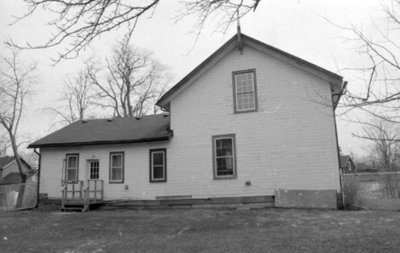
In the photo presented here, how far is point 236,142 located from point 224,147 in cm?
57

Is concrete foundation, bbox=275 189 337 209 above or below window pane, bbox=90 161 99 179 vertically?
below

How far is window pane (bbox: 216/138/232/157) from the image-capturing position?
1464 centimetres

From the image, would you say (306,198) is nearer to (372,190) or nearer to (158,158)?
(372,190)

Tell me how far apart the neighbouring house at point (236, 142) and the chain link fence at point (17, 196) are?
6.51ft

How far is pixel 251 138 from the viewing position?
563 inches

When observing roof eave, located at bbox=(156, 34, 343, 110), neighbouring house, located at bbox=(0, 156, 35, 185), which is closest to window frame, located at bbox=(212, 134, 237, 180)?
roof eave, located at bbox=(156, 34, 343, 110)

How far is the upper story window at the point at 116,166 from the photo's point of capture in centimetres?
1644

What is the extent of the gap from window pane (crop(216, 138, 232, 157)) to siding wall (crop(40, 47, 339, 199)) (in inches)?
13.7

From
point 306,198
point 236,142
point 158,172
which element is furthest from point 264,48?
point 158,172

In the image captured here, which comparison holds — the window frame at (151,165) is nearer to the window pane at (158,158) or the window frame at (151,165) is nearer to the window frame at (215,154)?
the window pane at (158,158)

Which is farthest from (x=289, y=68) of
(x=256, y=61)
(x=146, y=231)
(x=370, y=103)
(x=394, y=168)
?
(x=394, y=168)

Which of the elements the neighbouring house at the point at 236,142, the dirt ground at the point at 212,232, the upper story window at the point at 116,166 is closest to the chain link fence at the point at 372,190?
the neighbouring house at the point at 236,142

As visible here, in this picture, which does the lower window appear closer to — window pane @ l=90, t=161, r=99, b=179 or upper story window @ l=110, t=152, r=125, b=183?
window pane @ l=90, t=161, r=99, b=179

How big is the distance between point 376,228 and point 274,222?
277 centimetres
